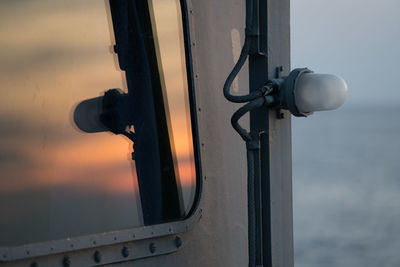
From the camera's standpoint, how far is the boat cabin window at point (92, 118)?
5.34ft

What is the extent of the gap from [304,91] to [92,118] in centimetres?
58

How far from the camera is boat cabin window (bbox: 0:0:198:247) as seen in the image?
64.1 inches

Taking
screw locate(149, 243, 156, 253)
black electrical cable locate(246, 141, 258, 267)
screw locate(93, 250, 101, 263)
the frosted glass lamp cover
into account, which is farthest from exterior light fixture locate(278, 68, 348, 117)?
screw locate(93, 250, 101, 263)

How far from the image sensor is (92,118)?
1800mm

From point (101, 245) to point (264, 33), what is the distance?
727 millimetres

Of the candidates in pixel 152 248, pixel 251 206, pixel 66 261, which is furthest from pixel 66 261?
pixel 251 206

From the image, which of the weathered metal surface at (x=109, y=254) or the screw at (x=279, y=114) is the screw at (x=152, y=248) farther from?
the screw at (x=279, y=114)

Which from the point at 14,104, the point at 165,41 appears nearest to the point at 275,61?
the point at 165,41

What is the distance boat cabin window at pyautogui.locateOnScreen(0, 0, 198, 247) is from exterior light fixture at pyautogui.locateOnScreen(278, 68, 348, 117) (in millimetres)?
300

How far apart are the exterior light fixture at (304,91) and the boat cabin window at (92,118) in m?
0.30

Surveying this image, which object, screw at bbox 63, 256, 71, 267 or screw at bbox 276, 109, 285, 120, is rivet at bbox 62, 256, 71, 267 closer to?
screw at bbox 63, 256, 71, 267

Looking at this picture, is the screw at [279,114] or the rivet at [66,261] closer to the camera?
the rivet at [66,261]

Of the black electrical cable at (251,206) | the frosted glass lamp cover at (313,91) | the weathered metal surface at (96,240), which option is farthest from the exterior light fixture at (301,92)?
the weathered metal surface at (96,240)

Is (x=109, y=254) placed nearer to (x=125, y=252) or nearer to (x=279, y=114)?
(x=125, y=252)
